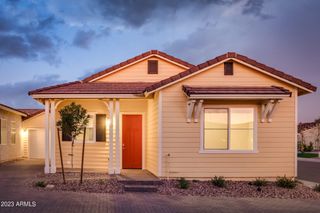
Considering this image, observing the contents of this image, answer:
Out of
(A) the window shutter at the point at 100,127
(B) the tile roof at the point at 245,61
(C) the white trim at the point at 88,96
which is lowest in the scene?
(A) the window shutter at the point at 100,127

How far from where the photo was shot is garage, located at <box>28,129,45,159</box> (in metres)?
30.5

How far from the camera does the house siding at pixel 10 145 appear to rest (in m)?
24.6

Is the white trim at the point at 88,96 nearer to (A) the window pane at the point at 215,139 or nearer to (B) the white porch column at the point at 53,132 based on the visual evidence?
(B) the white porch column at the point at 53,132

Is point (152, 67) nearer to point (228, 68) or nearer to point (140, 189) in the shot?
point (228, 68)

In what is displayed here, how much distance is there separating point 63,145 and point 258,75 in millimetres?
8531

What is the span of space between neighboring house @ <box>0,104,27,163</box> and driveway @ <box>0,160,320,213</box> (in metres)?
11.6

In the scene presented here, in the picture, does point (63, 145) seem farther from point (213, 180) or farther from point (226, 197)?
point (226, 197)

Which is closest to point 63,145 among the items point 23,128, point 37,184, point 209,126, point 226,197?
point 37,184

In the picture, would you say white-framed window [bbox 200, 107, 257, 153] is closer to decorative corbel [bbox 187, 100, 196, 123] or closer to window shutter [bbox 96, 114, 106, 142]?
decorative corbel [bbox 187, 100, 196, 123]

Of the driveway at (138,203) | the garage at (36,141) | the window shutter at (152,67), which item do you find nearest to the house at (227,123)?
the driveway at (138,203)

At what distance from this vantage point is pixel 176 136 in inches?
605

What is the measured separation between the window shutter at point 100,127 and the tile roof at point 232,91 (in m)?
4.77

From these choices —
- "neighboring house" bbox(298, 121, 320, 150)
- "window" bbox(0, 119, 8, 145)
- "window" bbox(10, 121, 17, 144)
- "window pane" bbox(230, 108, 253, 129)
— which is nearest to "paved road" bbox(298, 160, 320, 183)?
"window pane" bbox(230, 108, 253, 129)

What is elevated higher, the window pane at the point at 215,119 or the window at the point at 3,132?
the window pane at the point at 215,119
